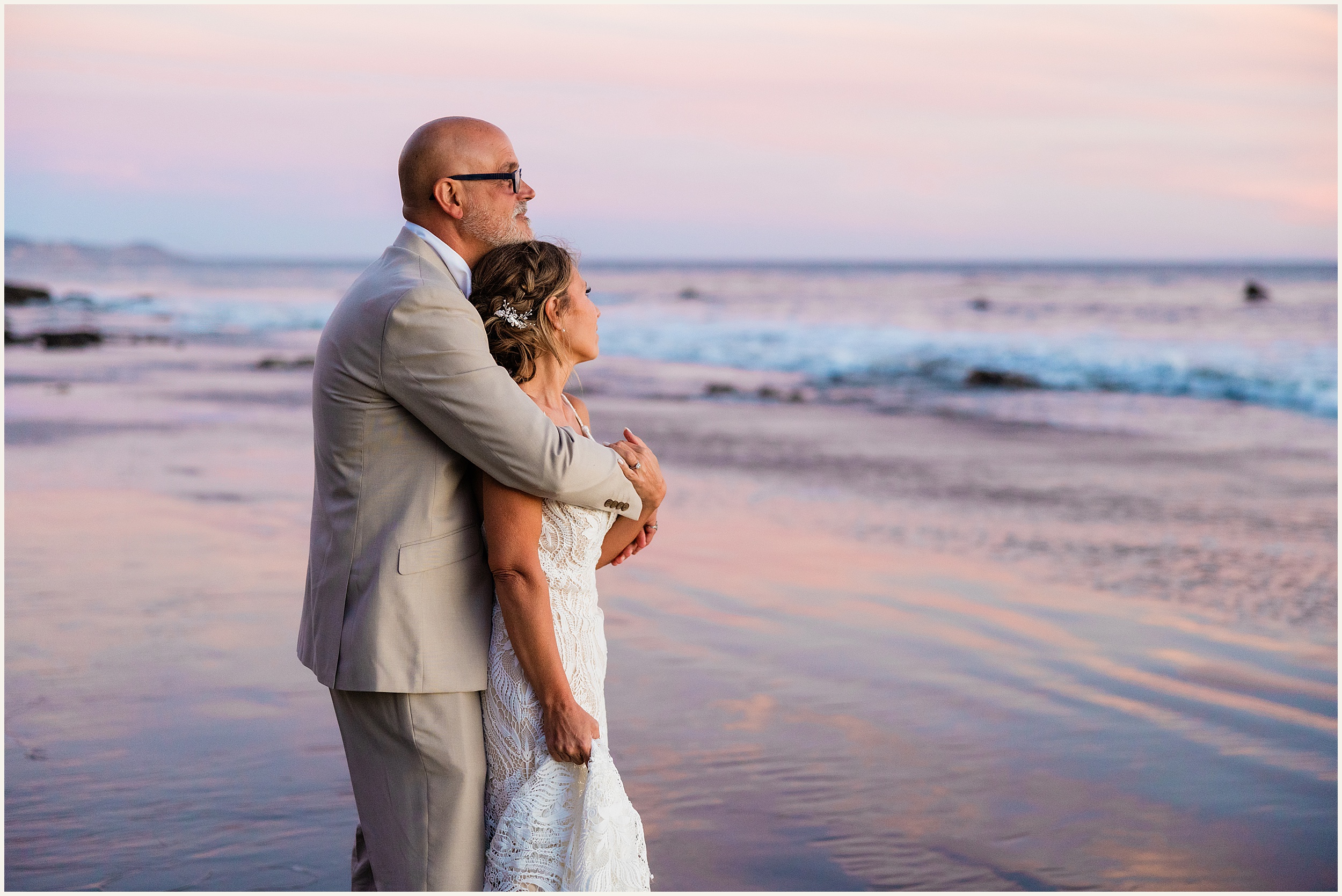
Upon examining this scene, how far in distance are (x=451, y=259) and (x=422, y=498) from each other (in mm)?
530

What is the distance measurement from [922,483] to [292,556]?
4.83m

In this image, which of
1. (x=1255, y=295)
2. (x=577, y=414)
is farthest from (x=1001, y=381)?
(x=1255, y=295)

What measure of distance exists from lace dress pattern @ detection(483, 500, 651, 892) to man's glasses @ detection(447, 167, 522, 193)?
725 millimetres

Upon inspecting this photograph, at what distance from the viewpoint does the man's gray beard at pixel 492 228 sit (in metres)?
2.68

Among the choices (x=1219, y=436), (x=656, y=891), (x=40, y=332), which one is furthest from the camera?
(x=40, y=332)

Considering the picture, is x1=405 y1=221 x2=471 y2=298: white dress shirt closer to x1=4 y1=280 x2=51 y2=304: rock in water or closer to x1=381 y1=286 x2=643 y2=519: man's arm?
x1=381 y1=286 x2=643 y2=519: man's arm

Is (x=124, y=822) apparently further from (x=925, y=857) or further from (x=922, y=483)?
(x=922, y=483)

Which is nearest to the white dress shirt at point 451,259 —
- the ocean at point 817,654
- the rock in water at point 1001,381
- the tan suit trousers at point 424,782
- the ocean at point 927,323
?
the tan suit trousers at point 424,782

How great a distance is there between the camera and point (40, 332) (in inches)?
877

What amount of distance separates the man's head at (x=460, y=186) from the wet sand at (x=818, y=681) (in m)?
1.95

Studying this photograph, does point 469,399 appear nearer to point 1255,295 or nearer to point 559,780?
point 559,780

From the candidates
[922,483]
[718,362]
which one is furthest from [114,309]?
[922,483]

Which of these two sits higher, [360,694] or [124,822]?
[360,694]

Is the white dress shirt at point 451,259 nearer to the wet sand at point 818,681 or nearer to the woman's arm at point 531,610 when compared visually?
the woman's arm at point 531,610
